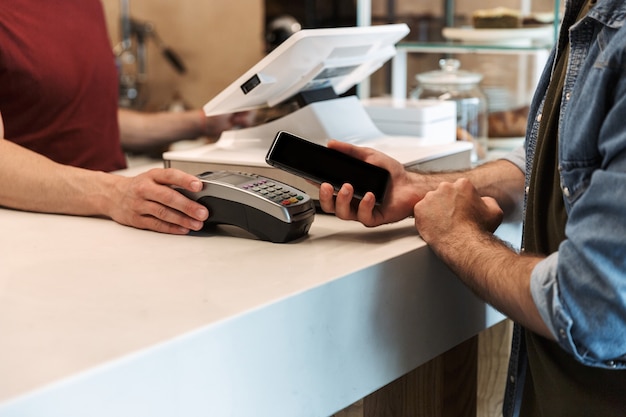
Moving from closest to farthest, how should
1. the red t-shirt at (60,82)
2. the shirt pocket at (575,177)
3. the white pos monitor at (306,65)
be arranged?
the shirt pocket at (575,177) → the white pos monitor at (306,65) → the red t-shirt at (60,82)

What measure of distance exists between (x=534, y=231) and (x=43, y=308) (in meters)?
0.52

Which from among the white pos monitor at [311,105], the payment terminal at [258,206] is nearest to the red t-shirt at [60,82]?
the white pos monitor at [311,105]

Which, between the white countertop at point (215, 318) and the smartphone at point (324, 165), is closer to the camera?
the white countertop at point (215, 318)

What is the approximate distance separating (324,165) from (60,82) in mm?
806

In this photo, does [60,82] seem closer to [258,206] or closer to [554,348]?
[258,206]

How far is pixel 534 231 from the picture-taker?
1.01 meters

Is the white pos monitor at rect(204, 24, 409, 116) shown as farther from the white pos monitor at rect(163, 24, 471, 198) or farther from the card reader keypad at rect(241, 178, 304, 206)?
the card reader keypad at rect(241, 178, 304, 206)

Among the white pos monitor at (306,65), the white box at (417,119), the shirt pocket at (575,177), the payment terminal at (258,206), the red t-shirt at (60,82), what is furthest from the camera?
the red t-shirt at (60,82)

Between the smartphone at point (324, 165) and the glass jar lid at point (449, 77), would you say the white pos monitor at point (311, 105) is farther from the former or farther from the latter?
the glass jar lid at point (449, 77)

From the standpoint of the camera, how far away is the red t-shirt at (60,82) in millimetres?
1671

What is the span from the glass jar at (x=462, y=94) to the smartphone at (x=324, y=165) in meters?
0.62

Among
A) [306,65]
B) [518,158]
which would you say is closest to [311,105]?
[306,65]

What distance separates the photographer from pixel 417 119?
1466 mm

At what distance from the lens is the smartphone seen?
1.10 metres
